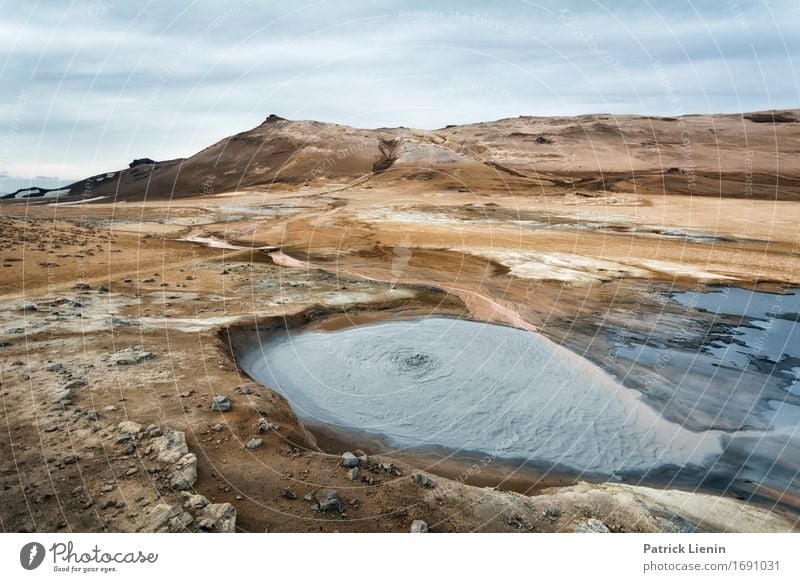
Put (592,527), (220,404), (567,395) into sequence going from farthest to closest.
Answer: (567,395) < (220,404) < (592,527)

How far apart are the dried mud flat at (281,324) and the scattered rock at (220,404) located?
6 cm

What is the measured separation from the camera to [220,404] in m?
9.71

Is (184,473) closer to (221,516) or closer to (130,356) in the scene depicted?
(221,516)

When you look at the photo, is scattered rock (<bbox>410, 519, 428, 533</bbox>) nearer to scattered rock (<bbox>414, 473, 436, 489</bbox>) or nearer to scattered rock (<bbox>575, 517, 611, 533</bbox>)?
scattered rock (<bbox>414, 473, 436, 489</bbox>)

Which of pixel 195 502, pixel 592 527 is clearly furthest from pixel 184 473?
pixel 592 527

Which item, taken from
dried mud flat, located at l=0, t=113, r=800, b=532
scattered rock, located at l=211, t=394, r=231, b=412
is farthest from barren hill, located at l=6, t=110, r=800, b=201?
scattered rock, located at l=211, t=394, r=231, b=412

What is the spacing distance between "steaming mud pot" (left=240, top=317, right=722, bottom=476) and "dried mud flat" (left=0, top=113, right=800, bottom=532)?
0.85 m

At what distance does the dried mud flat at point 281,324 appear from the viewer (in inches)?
284

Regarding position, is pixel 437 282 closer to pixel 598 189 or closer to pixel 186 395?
pixel 186 395

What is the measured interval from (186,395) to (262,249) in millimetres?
22613

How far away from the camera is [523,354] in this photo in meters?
15.0

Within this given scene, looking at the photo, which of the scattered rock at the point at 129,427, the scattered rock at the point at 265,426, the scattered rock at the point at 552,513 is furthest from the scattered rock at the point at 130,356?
the scattered rock at the point at 552,513

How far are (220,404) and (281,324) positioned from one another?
7.07 m

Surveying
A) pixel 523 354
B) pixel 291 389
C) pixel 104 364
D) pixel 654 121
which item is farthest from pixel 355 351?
pixel 654 121
